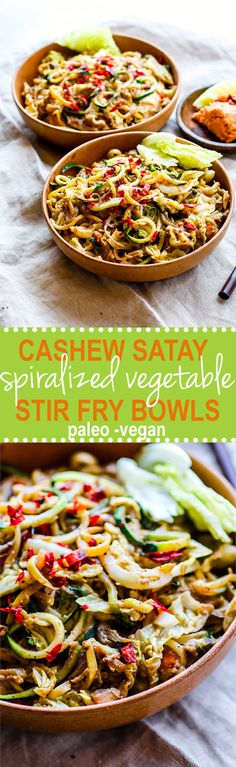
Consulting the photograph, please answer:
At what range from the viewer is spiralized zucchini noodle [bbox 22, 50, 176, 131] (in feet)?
8.46

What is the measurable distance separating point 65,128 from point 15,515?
4.25ft

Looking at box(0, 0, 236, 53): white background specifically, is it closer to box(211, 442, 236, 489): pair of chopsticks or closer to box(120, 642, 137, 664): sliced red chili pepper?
box(211, 442, 236, 489): pair of chopsticks

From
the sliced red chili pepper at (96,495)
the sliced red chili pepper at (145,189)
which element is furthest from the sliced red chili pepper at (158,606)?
the sliced red chili pepper at (145,189)

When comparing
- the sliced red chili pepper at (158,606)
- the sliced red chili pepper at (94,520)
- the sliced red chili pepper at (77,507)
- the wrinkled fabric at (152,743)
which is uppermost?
the sliced red chili pepper at (158,606)

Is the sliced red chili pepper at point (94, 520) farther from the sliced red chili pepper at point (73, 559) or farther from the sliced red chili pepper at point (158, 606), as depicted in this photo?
the sliced red chili pepper at point (158, 606)

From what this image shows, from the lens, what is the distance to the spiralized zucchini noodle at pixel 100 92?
258 centimetres

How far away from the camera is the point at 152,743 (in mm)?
1815

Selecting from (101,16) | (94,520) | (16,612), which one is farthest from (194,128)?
(16,612)

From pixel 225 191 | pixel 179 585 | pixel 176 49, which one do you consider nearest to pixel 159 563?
pixel 179 585

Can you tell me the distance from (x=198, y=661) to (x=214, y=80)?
2.05 m

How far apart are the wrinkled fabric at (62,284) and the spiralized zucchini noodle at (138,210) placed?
103mm

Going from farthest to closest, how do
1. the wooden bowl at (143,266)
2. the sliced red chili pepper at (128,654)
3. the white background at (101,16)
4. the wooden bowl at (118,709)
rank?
the white background at (101,16) < the wooden bowl at (143,266) < the sliced red chili pepper at (128,654) < the wooden bowl at (118,709)

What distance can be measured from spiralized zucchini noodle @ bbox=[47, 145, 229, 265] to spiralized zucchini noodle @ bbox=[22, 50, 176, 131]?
0.28 m

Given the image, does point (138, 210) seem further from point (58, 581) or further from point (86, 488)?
point (58, 581)
